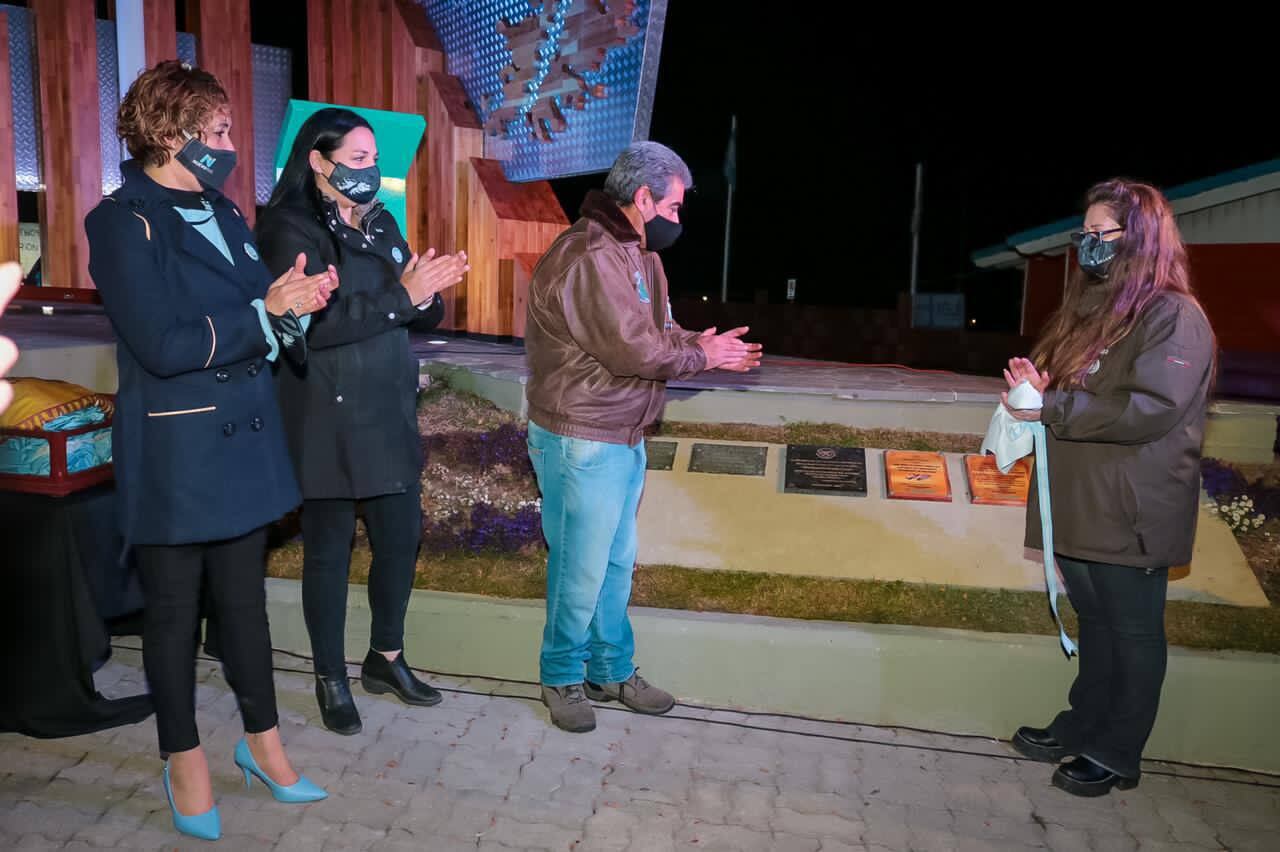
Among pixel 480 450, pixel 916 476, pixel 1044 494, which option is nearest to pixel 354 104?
pixel 480 450

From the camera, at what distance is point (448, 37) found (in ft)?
Result: 36.6

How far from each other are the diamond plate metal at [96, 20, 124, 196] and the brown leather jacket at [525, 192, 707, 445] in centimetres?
1009

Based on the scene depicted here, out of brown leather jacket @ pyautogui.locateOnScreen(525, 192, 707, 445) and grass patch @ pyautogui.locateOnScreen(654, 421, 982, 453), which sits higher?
brown leather jacket @ pyautogui.locateOnScreen(525, 192, 707, 445)

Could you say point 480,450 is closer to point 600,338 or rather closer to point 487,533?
point 487,533

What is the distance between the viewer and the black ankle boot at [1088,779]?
Answer: 337cm

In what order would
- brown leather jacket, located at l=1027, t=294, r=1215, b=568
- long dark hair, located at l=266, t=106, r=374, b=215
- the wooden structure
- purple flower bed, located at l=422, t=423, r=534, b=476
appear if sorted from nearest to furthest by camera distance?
brown leather jacket, located at l=1027, t=294, r=1215, b=568, long dark hair, located at l=266, t=106, r=374, b=215, purple flower bed, located at l=422, t=423, r=534, b=476, the wooden structure

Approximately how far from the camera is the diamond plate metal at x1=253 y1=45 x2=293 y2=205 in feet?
45.3

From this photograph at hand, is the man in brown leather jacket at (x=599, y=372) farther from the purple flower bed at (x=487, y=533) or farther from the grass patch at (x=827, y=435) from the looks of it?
the grass patch at (x=827, y=435)

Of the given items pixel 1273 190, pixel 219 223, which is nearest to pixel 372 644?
pixel 219 223

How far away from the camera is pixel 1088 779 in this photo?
3.38 meters

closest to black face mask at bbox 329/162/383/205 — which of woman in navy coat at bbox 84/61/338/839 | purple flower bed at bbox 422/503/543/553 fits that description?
woman in navy coat at bbox 84/61/338/839

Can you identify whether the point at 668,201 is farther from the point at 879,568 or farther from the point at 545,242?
the point at 545,242

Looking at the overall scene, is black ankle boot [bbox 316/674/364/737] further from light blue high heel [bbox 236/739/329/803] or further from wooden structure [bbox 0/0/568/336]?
wooden structure [bbox 0/0/568/336]

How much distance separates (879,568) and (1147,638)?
1269mm
